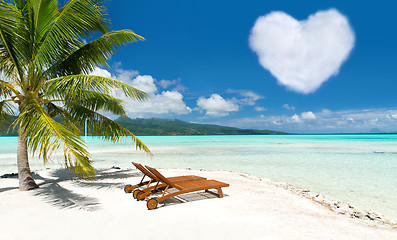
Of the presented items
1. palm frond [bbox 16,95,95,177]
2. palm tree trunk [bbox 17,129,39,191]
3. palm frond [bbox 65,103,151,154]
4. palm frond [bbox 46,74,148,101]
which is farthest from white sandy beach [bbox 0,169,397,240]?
palm frond [bbox 46,74,148,101]

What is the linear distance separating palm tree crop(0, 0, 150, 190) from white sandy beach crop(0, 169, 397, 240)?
946 millimetres

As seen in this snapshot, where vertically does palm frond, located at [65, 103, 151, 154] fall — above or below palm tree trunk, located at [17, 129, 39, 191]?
above

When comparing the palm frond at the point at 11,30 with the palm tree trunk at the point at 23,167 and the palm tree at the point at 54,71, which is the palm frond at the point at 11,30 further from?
the palm tree trunk at the point at 23,167

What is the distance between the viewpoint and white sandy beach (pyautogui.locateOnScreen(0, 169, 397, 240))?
11.7 ft

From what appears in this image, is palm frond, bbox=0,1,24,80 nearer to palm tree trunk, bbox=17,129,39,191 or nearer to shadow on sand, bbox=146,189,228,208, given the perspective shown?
palm tree trunk, bbox=17,129,39,191

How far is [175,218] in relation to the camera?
4207 millimetres

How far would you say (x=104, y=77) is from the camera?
5.20m

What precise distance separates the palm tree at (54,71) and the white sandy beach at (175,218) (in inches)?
37.2

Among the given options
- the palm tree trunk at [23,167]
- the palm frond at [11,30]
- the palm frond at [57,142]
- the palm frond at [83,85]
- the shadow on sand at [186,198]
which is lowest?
the shadow on sand at [186,198]

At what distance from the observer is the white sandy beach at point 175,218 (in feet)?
11.7

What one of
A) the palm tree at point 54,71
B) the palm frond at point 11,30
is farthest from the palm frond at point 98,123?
the palm frond at point 11,30

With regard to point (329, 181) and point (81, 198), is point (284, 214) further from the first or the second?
point (329, 181)

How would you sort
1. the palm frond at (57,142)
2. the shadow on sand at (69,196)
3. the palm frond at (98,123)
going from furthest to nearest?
the palm frond at (98,123) < the shadow on sand at (69,196) < the palm frond at (57,142)

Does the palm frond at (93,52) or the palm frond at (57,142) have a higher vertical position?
the palm frond at (93,52)
